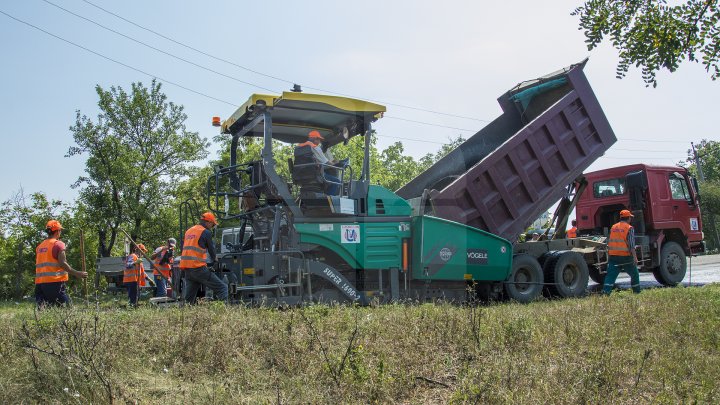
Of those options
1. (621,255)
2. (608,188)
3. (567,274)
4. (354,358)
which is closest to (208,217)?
(354,358)

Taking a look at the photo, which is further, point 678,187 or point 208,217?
point 678,187

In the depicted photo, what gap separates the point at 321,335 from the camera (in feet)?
16.0

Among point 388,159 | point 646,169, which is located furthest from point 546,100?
point 388,159

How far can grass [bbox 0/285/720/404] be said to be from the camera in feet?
11.8

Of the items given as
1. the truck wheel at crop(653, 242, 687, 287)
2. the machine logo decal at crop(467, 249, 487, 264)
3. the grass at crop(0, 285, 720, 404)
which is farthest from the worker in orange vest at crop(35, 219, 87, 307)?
the truck wheel at crop(653, 242, 687, 287)

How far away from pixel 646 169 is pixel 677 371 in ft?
29.6

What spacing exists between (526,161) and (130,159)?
13680 millimetres

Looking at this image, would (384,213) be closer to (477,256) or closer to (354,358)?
(477,256)

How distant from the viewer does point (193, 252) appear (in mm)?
7449

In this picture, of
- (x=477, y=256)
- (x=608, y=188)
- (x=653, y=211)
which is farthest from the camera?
(x=608, y=188)

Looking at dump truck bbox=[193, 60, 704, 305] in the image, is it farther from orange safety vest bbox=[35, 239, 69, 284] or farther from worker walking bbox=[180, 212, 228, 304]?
orange safety vest bbox=[35, 239, 69, 284]

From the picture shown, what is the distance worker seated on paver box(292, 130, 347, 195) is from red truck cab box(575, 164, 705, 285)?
6374 mm

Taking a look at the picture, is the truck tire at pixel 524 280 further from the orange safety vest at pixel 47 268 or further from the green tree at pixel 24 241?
the green tree at pixel 24 241

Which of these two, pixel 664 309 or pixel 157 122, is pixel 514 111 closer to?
pixel 664 309
